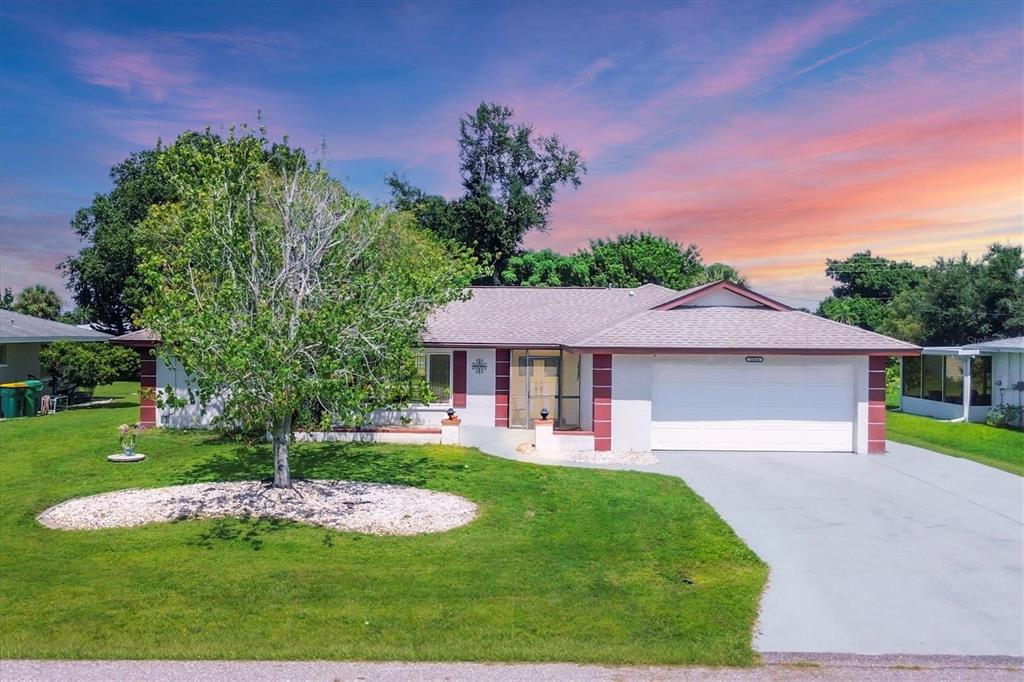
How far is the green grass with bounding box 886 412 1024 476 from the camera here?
1772 centimetres

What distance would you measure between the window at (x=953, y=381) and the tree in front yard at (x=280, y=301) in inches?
802

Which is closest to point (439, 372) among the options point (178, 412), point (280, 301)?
point (178, 412)

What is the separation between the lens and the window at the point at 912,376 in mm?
28000

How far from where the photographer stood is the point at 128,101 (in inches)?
879

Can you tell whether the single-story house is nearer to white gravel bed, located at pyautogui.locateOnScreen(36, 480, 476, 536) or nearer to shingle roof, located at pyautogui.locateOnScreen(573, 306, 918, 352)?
shingle roof, located at pyautogui.locateOnScreen(573, 306, 918, 352)

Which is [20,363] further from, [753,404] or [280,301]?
[753,404]

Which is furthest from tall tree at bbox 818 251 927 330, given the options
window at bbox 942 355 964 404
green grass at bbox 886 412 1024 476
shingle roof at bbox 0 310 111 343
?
shingle roof at bbox 0 310 111 343

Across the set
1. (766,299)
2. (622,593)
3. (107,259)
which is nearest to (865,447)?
(766,299)

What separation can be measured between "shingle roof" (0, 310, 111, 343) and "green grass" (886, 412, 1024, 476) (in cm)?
2898

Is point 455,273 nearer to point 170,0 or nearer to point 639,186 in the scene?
point 170,0

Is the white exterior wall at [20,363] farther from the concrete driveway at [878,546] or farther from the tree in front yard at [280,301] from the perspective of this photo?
the concrete driveway at [878,546]

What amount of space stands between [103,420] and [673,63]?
19.9m

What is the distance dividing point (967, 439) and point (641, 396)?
10.6 meters

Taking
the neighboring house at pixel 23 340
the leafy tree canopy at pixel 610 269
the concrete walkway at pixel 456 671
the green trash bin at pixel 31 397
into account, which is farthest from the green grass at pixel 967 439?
the neighboring house at pixel 23 340
